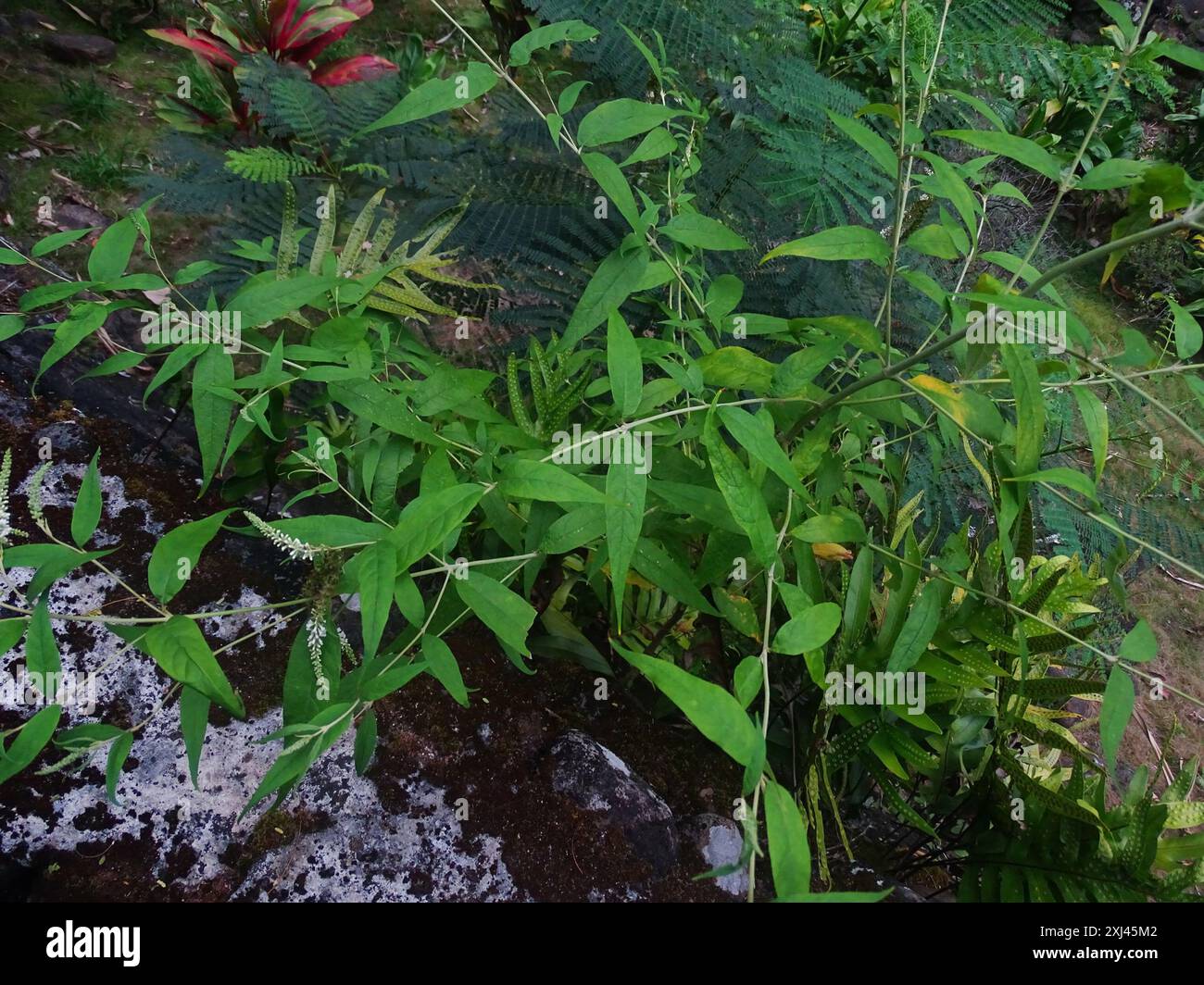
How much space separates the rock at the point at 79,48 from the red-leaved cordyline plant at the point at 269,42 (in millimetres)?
313

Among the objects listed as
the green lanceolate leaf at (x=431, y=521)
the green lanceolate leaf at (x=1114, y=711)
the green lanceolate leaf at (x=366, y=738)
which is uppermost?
the green lanceolate leaf at (x=431, y=521)

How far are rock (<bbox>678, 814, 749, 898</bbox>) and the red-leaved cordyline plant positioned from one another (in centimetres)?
273

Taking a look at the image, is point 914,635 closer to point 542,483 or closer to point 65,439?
point 542,483

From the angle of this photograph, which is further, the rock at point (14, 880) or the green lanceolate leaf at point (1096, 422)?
the rock at point (14, 880)

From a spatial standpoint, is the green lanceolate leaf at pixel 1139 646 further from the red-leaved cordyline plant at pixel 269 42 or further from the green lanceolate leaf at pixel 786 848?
the red-leaved cordyline plant at pixel 269 42

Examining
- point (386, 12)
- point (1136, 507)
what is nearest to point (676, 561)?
point (1136, 507)

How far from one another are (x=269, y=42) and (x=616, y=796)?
9.98ft

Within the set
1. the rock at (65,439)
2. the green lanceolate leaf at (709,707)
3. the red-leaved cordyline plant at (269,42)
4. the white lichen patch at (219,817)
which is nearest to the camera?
the green lanceolate leaf at (709,707)

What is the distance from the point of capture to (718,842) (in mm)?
1341

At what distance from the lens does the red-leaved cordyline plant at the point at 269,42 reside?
2.76 metres

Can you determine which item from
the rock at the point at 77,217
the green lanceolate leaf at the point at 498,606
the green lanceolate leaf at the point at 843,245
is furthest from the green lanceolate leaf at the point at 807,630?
the rock at the point at 77,217
